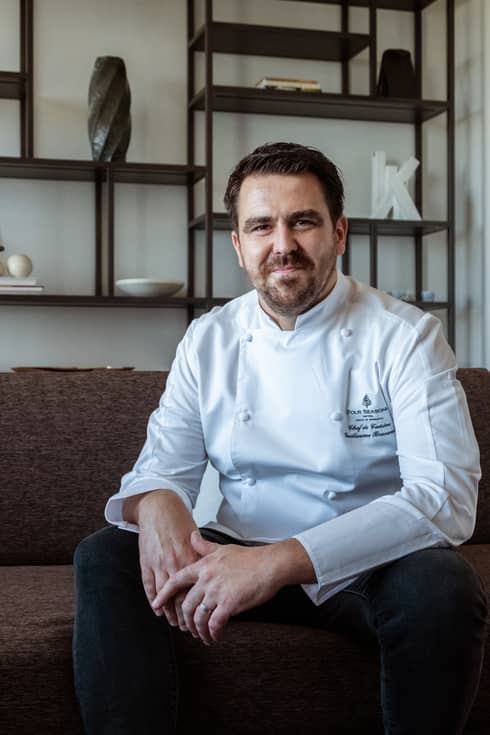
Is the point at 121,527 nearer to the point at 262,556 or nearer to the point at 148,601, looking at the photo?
the point at 148,601

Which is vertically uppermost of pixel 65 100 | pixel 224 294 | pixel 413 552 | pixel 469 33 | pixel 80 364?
pixel 469 33

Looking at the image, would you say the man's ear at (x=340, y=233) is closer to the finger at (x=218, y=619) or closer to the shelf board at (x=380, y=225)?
the finger at (x=218, y=619)

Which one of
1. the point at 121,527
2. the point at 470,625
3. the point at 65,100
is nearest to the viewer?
the point at 470,625

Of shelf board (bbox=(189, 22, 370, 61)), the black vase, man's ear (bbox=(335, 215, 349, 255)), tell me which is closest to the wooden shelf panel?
shelf board (bbox=(189, 22, 370, 61))

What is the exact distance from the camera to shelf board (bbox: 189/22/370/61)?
3.95m

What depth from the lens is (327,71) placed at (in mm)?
4301

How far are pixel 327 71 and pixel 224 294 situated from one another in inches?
41.3

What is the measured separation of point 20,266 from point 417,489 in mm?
2567

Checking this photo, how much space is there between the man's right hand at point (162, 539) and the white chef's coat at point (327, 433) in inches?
1.6

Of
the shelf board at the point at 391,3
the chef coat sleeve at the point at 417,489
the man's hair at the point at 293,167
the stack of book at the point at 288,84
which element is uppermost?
the shelf board at the point at 391,3

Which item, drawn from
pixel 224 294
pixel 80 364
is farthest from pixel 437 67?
pixel 80 364

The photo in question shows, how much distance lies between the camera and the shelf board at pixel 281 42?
3953mm

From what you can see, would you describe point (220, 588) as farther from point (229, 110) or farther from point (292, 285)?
point (229, 110)

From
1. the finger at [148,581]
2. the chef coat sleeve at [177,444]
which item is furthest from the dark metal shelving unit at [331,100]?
the finger at [148,581]
